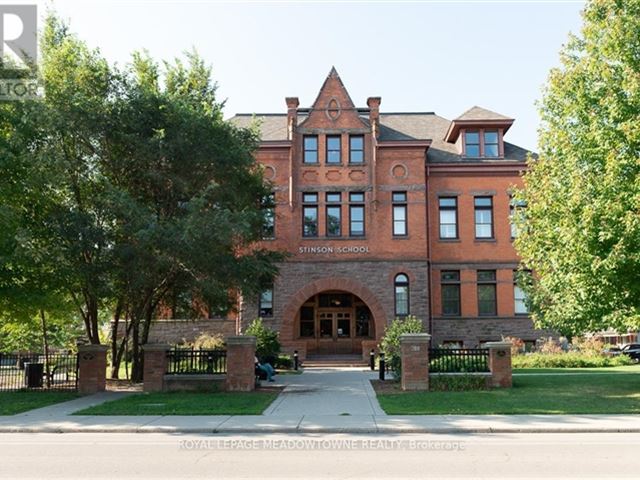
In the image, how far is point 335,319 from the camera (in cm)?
3781

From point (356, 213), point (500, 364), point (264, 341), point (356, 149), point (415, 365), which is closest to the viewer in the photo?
point (415, 365)

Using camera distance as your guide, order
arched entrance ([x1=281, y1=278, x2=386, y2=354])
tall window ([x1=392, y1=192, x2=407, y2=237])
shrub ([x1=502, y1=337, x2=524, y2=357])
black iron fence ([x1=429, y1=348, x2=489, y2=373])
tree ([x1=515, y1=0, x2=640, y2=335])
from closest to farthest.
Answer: tree ([x1=515, y1=0, x2=640, y2=335])
black iron fence ([x1=429, y1=348, x2=489, y2=373])
shrub ([x1=502, y1=337, x2=524, y2=357])
tall window ([x1=392, y1=192, x2=407, y2=237])
arched entrance ([x1=281, y1=278, x2=386, y2=354])

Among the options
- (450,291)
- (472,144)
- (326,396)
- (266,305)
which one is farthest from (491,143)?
(326,396)

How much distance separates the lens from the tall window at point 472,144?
37250 millimetres

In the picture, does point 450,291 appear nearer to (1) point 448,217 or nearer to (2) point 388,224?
(1) point 448,217

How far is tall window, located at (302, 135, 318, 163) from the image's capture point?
36156mm

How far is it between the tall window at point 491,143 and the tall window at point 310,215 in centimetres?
1047

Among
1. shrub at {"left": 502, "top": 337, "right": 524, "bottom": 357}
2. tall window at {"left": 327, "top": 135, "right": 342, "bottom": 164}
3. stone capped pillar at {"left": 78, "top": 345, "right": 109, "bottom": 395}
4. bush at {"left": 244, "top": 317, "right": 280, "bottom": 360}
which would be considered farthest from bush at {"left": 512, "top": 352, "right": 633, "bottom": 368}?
stone capped pillar at {"left": 78, "top": 345, "right": 109, "bottom": 395}

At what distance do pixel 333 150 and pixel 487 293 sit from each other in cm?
1208

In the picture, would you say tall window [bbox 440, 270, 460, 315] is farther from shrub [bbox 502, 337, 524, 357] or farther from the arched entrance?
the arched entrance

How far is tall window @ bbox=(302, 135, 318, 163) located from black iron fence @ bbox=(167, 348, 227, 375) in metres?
17.8

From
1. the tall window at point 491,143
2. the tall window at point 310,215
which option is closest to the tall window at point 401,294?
the tall window at point 310,215

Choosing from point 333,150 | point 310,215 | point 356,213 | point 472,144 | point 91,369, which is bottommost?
point 91,369

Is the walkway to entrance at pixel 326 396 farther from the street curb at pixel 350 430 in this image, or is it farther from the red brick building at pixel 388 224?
the red brick building at pixel 388 224
